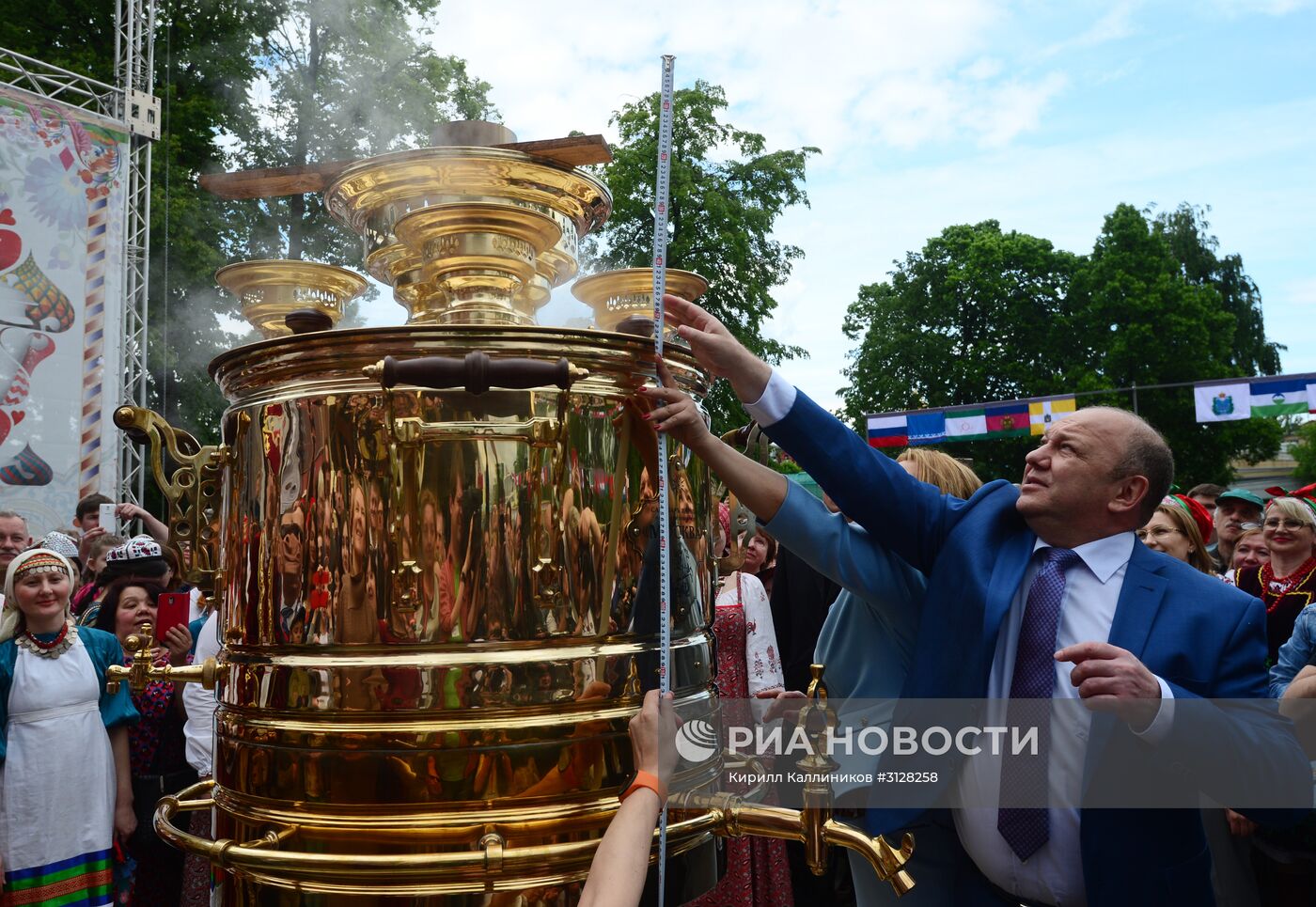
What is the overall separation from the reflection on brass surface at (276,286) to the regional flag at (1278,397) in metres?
21.0

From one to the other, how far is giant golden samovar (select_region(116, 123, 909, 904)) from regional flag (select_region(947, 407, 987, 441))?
22259 mm

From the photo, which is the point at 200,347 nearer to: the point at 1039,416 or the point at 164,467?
the point at 164,467

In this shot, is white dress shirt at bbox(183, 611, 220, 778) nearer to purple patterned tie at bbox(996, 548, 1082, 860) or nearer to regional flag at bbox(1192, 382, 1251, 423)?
purple patterned tie at bbox(996, 548, 1082, 860)

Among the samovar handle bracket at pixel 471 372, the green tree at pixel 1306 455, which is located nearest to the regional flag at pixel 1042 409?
the samovar handle bracket at pixel 471 372

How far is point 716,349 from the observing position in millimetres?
1805

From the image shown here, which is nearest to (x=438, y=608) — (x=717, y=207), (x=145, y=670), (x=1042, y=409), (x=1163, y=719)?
(x=145, y=670)

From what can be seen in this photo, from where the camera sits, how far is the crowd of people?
12.4 ft

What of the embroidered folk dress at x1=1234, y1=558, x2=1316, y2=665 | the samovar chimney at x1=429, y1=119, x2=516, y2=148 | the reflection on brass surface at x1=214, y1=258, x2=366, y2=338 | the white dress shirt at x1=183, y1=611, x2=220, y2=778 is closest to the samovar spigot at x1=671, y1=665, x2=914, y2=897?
the samovar chimney at x1=429, y1=119, x2=516, y2=148

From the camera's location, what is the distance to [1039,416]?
875 inches

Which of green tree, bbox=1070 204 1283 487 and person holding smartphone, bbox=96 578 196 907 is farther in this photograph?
green tree, bbox=1070 204 1283 487

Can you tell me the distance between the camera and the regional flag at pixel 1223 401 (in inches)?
777

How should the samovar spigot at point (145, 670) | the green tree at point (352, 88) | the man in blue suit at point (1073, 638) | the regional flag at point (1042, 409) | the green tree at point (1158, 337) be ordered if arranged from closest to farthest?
1. the man in blue suit at point (1073, 638)
2. the samovar spigot at point (145, 670)
3. the green tree at point (352, 88)
4. the regional flag at point (1042, 409)
5. the green tree at point (1158, 337)

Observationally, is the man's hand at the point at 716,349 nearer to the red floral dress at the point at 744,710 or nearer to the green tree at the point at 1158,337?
the red floral dress at the point at 744,710

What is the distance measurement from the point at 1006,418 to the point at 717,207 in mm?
10475
